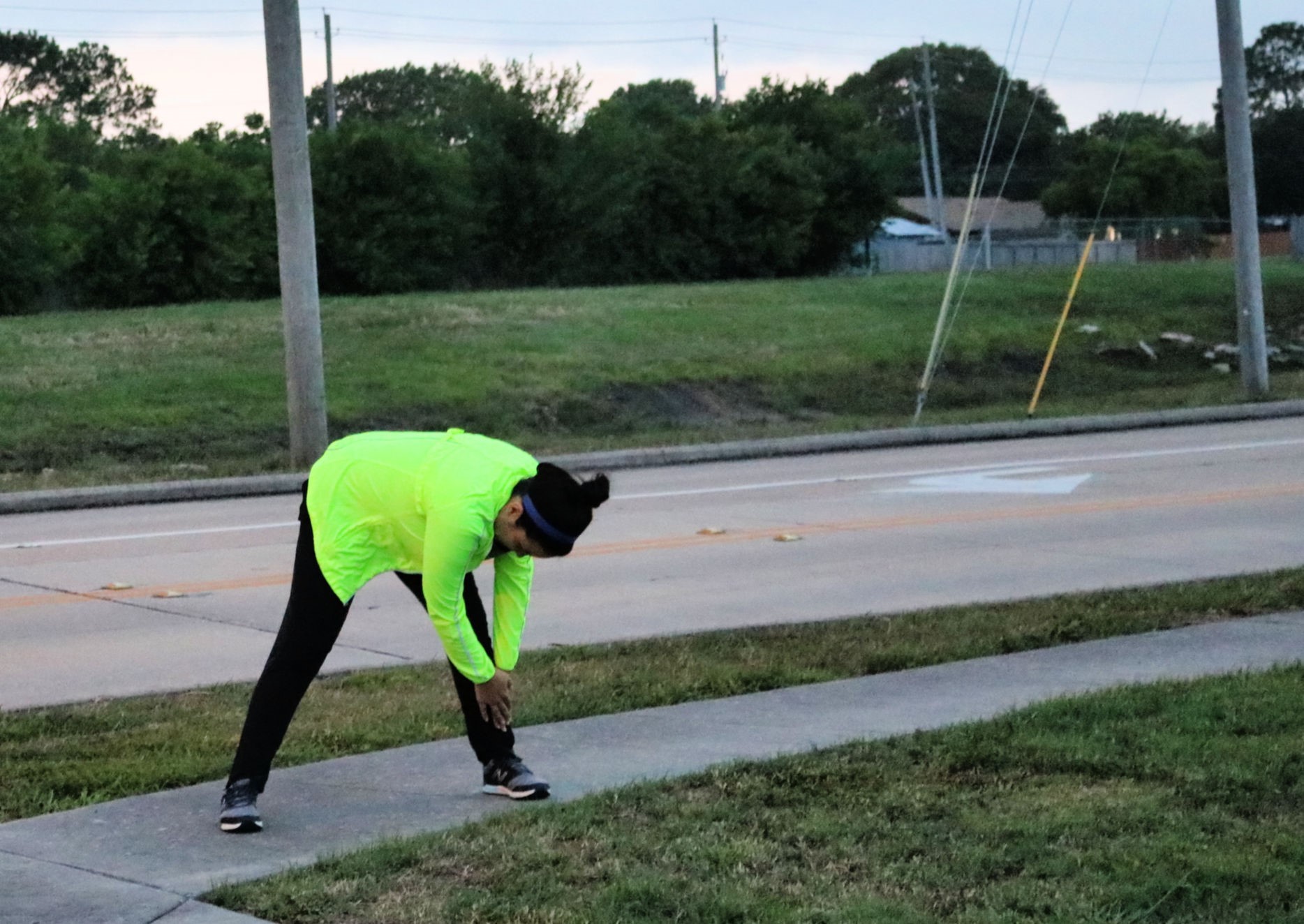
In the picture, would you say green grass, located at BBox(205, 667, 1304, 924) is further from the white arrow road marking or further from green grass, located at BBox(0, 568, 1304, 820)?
the white arrow road marking

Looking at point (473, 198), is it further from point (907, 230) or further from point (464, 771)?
point (907, 230)

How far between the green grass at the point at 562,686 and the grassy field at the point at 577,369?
→ 960 cm

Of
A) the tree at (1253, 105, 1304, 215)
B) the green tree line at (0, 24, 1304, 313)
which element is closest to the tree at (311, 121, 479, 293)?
the green tree line at (0, 24, 1304, 313)

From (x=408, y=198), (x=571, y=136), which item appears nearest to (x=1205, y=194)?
(x=571, y=136)

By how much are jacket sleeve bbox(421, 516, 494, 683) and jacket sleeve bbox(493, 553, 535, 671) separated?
0.27ft

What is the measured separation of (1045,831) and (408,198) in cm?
3772

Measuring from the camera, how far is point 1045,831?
223 inches

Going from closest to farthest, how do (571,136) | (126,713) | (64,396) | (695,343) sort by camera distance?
(126,713) → (64,396) → (695,343) → (571,136)

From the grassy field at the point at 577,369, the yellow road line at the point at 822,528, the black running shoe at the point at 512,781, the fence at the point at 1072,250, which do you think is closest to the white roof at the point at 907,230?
the fence at the point at 1072,250

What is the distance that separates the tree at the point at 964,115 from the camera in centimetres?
11525

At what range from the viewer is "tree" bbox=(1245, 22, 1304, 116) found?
4944 inches

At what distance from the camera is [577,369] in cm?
2544

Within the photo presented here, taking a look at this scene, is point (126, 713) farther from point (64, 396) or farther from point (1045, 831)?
point (64, 396)

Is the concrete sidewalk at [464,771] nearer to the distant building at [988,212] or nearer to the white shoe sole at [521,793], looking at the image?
the white shoe sole at [521,793]
